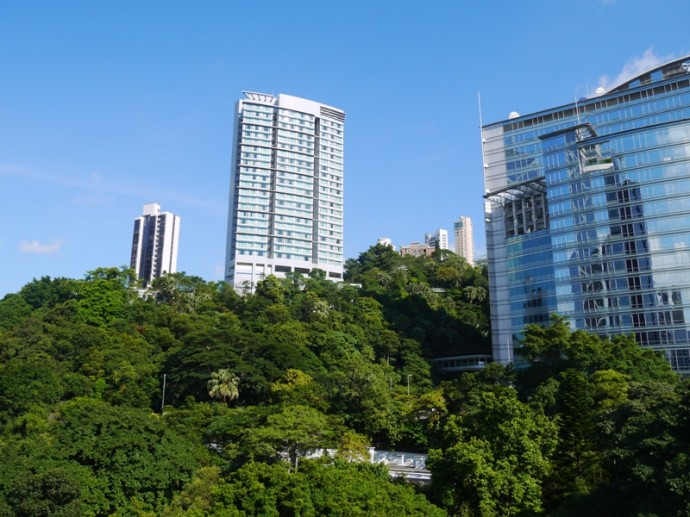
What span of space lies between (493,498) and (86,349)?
42.4m

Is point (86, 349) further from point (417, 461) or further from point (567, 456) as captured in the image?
point (567, 456)

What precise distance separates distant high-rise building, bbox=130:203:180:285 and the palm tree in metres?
128

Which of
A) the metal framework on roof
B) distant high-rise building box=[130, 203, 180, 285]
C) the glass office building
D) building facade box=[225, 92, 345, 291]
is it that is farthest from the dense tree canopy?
distant high-rise building box=[130, 203, 180, 285]

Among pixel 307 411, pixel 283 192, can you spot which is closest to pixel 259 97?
pixel 283 192

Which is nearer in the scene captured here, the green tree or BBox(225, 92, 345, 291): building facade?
the green tree

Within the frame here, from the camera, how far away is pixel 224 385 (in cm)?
4744

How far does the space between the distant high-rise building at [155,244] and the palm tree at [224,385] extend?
421ft

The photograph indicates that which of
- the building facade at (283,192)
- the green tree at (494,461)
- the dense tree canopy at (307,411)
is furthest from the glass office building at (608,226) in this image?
the building facade at (283,192)

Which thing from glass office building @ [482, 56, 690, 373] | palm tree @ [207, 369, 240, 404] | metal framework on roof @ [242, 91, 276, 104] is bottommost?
palm tree @ [207, 369, 240, 404]

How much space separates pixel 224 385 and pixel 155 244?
13305 centimetres

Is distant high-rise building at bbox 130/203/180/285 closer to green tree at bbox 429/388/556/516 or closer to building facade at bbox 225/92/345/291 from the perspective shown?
building facade at bbox 225/92/345/291

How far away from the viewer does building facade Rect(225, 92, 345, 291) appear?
4370 inches

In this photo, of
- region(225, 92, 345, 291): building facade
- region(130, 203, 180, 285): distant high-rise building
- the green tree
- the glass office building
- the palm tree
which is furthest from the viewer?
region(130, 203, 180, 285): distant high-rise building

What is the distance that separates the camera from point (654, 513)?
68.2ft
